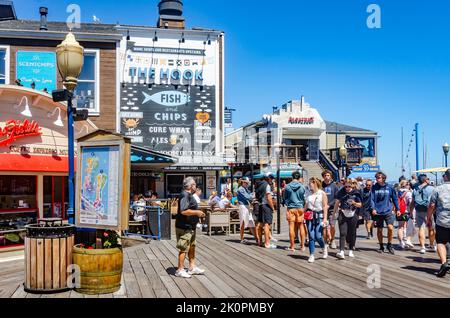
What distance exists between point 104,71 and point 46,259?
475 inches

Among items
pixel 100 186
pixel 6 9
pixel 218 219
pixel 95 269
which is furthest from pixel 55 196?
pixel 6 9

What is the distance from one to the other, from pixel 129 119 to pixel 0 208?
10100mm

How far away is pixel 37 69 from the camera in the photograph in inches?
651

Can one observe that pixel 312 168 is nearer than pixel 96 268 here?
No

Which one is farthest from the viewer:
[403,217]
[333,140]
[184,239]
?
[333,140]

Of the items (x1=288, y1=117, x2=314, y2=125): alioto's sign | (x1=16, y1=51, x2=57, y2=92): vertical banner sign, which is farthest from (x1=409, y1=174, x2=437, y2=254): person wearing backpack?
(x1=288, y1=117, x2=314, y2=125): alioto's sign

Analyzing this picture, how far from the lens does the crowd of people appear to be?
7273mm

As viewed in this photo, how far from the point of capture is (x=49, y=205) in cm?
1062

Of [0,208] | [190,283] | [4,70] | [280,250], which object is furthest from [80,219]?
[4,70]

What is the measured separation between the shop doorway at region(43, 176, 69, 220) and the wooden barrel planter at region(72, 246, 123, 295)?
5042 millimetres

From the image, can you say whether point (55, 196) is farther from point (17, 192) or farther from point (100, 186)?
point (100, 186)

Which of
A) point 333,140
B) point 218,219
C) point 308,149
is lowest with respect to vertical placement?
point 218,219

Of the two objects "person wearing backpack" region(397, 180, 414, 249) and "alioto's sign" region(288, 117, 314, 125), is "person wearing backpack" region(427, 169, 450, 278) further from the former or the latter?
"alioto's sign" region(288, 117, 314, 125)

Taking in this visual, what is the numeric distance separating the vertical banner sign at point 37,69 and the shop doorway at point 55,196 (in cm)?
678
